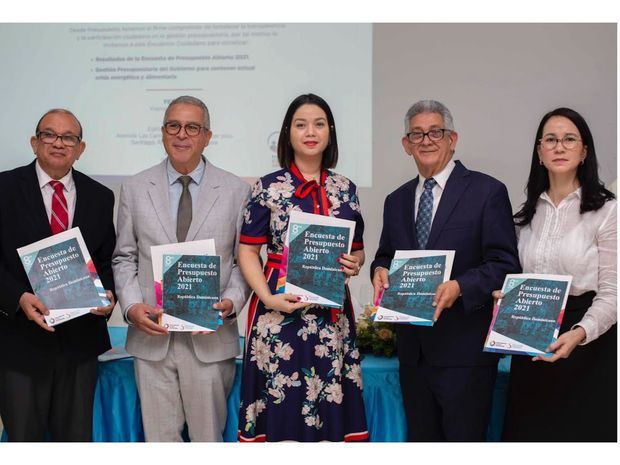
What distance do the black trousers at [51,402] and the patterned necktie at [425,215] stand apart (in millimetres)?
1464

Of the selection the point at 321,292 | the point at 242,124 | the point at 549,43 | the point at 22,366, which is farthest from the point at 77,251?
the point at 549,43

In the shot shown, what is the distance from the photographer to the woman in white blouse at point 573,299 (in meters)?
2.38

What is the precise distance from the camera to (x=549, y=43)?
15.2ft

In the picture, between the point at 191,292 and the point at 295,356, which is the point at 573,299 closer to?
the point at 295,356

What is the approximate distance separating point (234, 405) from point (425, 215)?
116 centimetres

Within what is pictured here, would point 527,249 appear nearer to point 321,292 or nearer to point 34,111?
point 321,292

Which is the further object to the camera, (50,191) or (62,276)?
(50,191)

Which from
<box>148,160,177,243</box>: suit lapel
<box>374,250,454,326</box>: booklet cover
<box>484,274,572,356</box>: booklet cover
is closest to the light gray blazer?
<box>148,160,177,243</box>: suit lapel

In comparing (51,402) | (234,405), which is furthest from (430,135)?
(51,402)

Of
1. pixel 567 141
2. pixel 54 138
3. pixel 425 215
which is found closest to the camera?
pixel 567 141

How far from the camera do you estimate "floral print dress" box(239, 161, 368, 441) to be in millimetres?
2484

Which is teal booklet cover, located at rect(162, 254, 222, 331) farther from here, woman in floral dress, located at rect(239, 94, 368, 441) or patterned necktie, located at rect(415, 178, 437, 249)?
patterned necktie, located at rect(415, 178, 437, 249)

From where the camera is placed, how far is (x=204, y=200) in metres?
2.64

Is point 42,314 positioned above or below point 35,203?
below
